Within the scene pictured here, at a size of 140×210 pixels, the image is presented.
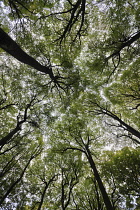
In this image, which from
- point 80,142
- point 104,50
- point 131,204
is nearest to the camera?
point 104,50

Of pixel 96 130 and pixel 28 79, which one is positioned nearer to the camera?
pixel 28 79

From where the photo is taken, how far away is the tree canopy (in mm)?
5434

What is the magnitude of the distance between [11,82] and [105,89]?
767 cm

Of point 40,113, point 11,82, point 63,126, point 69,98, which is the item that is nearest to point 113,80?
point 69,98

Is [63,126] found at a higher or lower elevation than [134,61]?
lower

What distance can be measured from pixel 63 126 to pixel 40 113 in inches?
111

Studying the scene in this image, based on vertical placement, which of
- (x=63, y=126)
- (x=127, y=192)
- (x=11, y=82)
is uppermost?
(x=11, y=82)

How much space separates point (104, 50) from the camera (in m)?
6.19

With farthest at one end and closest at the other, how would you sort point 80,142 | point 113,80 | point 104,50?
point 80,142 → point 113,80 → point 104,50

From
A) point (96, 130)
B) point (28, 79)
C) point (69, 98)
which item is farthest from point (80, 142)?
point (28, 79)

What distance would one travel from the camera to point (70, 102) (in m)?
8.93

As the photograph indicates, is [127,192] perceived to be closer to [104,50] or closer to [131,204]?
[131,204]

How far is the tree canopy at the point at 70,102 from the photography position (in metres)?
5.43

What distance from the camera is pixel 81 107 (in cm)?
1044
